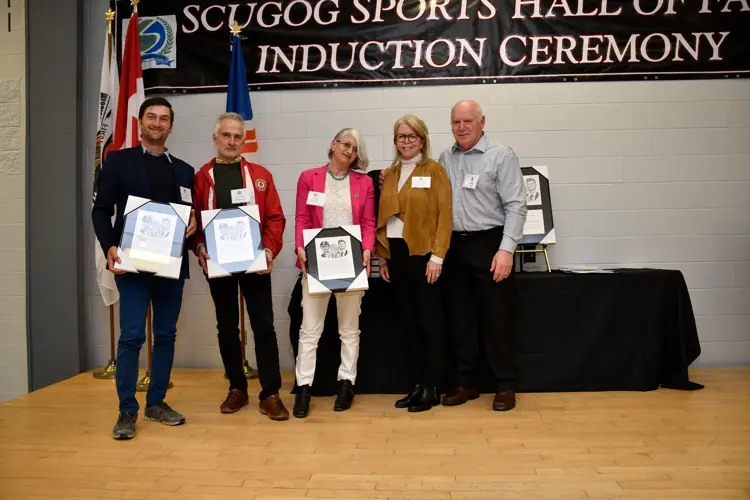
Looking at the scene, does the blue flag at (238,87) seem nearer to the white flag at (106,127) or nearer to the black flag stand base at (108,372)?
the white flag at (106,127)

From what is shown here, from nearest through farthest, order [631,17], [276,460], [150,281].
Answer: [276,460] → [150,281] → [631,17]

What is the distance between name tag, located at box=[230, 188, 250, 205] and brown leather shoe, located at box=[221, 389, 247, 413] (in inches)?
40.3

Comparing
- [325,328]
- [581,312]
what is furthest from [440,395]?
[581,312]

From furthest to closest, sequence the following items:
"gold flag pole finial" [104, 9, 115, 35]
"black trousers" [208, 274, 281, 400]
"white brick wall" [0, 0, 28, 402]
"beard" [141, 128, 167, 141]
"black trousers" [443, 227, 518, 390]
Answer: "white brick wall" [0, 0, 28, 402], "gold flag pole finial" [104, 9, 115, 35], "black trousers" [443, 227, 518, 390], "black trousers" [208, 274, 281, 400], "beard" [141, 128, 167, 141]

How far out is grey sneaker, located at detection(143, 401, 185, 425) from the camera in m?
2.83

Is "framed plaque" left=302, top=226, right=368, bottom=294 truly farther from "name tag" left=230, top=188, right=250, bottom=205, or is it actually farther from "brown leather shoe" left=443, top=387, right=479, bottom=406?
"brown leather shoe" left=443, top=387, right=479, bottom=406

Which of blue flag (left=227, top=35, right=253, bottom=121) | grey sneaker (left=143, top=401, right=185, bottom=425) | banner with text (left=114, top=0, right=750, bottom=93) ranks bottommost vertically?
grey sneaker (left=143, top=401, right=185, bottom=425)

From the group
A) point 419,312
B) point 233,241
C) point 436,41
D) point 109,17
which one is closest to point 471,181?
point 419,312

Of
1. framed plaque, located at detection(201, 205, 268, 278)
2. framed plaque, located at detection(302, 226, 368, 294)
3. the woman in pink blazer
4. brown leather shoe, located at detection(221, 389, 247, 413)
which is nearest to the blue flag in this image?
the woman in pink blazer

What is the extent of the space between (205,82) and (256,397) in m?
2.27

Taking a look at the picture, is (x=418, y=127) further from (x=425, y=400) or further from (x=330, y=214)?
(x=425, y=400)

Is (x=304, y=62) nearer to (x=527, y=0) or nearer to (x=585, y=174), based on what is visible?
(x=527, y=0)

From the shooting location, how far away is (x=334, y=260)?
116 inches

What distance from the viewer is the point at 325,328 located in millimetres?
3387
